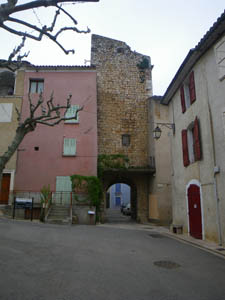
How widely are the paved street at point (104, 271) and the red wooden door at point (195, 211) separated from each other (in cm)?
201

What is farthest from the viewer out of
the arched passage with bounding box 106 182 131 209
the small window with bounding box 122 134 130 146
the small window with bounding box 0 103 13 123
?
the arched passage with bounding box 106 182 131 209

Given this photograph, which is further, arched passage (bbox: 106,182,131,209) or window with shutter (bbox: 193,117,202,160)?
arched passage (bbox: 106,182,131,209)

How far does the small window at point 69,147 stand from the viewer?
55.5ft

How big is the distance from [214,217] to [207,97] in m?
4.21

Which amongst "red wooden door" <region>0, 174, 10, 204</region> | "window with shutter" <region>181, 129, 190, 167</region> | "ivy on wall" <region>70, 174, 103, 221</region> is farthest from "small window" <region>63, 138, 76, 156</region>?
"window with shutter" <region>181, 129, 190, 167</region>

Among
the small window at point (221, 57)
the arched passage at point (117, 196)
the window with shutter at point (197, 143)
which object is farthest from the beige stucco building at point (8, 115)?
the arched passage at point (117, 196)

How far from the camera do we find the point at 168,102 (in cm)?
1371

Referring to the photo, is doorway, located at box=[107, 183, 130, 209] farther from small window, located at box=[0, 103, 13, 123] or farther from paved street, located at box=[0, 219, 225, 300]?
paved street, located at box=[0, 219, 225, 300]

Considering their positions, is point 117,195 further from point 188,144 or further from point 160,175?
point 188,144

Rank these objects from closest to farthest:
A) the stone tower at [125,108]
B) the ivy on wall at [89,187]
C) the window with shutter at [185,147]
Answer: the window with shutter at [185,147]
the ivy on wall at [89,187]
the stone tower at [125,108]

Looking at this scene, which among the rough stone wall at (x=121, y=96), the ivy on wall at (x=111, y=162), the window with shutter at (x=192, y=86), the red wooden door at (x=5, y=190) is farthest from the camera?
the rough stone wall at (x=121, y=96)

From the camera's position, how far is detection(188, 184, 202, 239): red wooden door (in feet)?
31.9

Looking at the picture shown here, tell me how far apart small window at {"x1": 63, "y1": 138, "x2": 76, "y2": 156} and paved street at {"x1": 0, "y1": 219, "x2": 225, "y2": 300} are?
9.29 meters

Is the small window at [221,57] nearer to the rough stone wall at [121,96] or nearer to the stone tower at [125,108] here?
the stone tower at [125,108]
